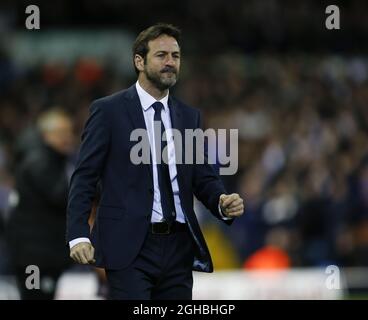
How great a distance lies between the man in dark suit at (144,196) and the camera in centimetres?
606

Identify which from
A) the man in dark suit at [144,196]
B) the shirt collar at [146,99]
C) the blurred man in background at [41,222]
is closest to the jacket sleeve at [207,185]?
the man in dark suit at [144,196]

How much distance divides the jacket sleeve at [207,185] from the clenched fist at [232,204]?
0.21 m

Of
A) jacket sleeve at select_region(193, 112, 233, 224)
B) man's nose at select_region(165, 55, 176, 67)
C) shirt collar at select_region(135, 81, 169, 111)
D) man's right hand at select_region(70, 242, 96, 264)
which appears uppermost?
man's nose at select_region(165, 55, 176, 67)

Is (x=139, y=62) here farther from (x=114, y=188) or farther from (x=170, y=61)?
(x=114, y=188)

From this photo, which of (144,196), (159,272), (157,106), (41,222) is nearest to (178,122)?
(157,106)

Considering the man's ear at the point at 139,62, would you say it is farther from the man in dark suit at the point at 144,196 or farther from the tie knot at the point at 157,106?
the tie knot at the point at 157,106

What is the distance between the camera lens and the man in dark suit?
6.06 meters

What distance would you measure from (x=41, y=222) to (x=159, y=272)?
10.4 ft

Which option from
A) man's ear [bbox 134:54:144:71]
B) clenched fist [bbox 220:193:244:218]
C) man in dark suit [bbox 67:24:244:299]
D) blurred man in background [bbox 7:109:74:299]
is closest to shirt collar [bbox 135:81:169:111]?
man in dark suit [bbox 67:24:244:299]

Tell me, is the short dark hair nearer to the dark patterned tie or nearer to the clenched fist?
the dark patterned tie

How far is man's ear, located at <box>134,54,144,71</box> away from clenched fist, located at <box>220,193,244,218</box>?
2.79 ft

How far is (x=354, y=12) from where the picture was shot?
1944 cm
